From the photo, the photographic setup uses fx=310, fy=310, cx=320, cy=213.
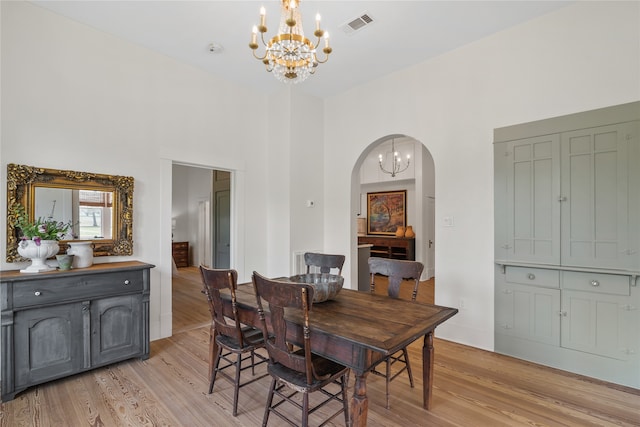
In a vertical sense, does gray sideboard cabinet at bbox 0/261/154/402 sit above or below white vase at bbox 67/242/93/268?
below

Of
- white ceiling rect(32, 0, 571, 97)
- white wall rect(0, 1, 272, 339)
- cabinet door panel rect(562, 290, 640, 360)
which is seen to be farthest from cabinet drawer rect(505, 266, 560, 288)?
white wall rect(0, 1, 272, 339)

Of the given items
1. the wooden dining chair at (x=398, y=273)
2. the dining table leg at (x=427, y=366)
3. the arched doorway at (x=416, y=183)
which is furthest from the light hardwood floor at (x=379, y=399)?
the arched doorway at (x=416, y=183)

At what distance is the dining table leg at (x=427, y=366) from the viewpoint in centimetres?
210

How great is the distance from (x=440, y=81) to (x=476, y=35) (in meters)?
0.55

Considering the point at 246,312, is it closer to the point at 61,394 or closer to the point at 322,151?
the point at 61,394

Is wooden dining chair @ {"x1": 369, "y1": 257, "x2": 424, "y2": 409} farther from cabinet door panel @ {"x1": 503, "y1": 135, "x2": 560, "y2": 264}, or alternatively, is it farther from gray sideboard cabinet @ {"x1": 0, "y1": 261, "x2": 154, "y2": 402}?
gray sideboard cabinet @ {"x1": 0, "y1": 261, "x2": 154, "y2": 402}

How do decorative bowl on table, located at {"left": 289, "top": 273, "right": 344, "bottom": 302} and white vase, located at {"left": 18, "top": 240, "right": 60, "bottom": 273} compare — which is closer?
decorative bowl on table, located at {"left": 289, "top": 273, "right": 344, "bottom": 302}

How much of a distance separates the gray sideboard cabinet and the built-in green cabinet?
361 centimetres

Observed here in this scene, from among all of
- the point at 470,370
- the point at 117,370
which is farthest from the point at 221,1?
the point at 470,370

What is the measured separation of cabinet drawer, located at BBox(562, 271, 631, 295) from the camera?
2557 mm

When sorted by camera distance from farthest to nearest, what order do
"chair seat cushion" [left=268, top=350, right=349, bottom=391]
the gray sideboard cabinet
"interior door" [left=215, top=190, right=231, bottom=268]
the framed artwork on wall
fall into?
the framed artwork on wall → "interior door" [left=215, top=190, right=231, bottom=268] → the gray sideboard cabinet → "chair seat cushion" [left=268, top=350, right=349, bottom=391]

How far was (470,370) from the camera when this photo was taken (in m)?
2.79

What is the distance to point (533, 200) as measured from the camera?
299 centimetres

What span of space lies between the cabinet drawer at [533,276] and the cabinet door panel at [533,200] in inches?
4.0
